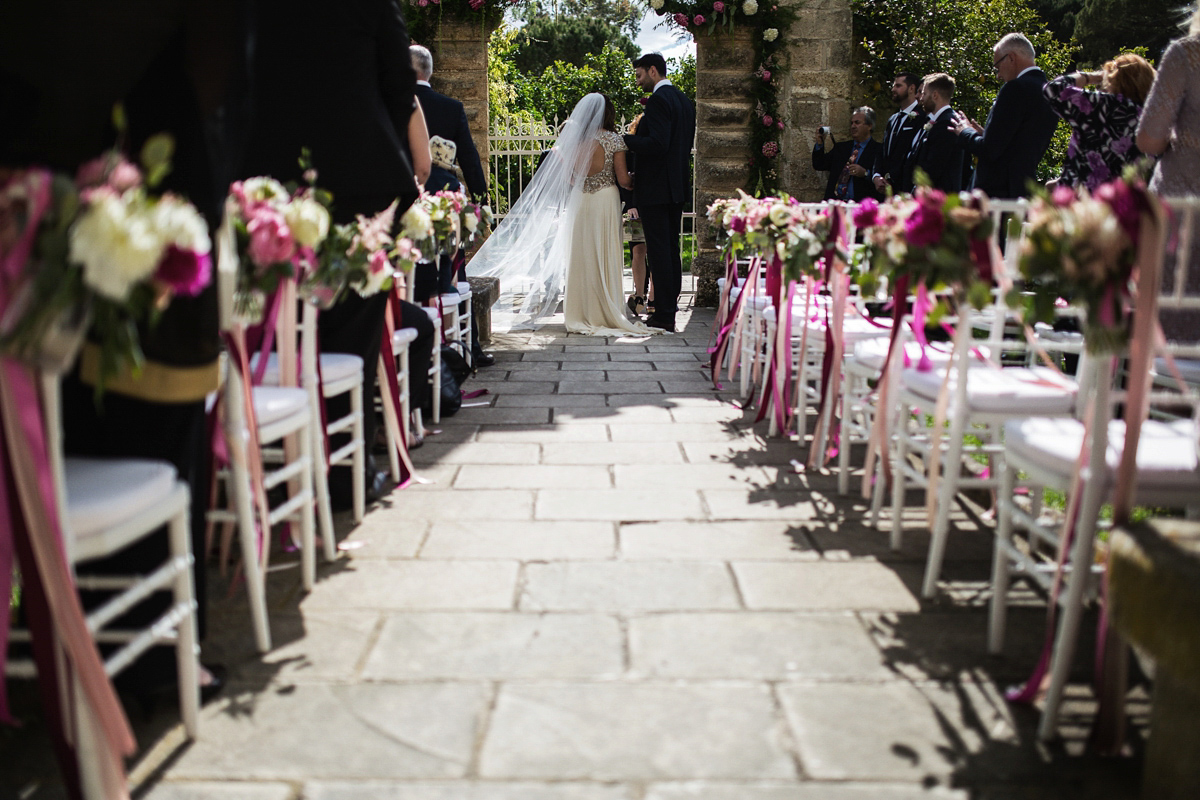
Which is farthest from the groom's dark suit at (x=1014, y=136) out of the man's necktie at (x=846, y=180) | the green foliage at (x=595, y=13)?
the green foliage at (x=595, y=13)

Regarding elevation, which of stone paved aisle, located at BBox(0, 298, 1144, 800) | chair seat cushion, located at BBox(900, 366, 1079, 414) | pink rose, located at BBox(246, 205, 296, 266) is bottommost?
stone paved aisle, located at BBox(0, 298, 1144, 800)

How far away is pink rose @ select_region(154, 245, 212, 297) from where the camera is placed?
1518 millimetres

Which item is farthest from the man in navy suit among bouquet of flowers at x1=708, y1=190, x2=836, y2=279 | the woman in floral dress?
the woman in floral dress

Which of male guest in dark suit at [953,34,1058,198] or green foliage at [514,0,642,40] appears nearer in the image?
male guest in dark suit at [953,34,1058,198]

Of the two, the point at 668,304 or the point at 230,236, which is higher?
the point at 230,236

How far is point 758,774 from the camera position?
5.84 feet

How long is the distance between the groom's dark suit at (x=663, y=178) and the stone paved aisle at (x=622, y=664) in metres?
4.19

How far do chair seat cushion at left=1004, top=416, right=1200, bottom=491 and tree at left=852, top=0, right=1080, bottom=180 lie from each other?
7.58 m

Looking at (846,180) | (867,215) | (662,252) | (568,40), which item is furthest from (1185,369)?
(568,40)

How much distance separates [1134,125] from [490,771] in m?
4.13

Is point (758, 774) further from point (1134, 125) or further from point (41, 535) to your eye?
point (1134, 125)

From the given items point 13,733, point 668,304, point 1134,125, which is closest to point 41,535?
point 13,733

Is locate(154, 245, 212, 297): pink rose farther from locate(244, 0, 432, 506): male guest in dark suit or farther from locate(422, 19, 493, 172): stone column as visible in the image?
locate(422, 19, 493, 172): stone column

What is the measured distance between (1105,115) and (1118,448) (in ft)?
9.77
